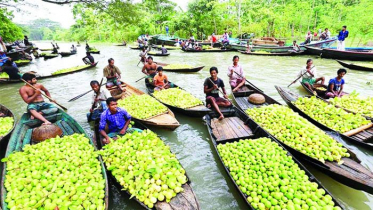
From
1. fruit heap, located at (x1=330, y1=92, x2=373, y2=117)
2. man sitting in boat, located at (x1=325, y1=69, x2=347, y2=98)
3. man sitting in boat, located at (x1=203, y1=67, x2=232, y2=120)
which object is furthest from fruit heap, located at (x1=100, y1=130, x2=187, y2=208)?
man sitting in boat, located at (x1=325, y1=69, x2=347, y2=98)

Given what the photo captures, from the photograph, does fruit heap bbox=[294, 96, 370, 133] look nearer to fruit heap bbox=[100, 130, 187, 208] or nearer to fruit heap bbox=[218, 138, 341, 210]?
fruit heap bbox=[218, 138, 341, 210]

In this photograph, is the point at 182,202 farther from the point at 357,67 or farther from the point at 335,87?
the point at 357,67

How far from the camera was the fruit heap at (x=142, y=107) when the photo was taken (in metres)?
5.63

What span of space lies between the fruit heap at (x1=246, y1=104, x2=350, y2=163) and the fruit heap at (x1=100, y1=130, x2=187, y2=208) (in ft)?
8.13

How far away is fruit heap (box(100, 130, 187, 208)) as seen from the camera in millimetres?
2838

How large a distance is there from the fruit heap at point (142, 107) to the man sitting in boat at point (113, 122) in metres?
1.04

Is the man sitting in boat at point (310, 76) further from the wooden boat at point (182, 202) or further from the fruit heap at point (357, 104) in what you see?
the wooden boat at point (182, 202)

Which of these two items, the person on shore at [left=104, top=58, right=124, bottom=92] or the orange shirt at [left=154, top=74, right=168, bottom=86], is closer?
the orange shirt at [left=154, top=74, right=168, bottom=86]

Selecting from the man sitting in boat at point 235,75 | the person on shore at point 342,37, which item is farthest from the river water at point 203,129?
the person on shore at point 342,37

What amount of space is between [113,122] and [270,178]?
3350mm

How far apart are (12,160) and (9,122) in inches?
114

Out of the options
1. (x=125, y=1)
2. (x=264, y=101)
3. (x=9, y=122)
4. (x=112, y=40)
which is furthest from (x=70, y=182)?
(x=112, y=40)

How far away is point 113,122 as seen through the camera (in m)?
4.34

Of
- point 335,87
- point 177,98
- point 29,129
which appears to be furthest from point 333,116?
point 29,129
